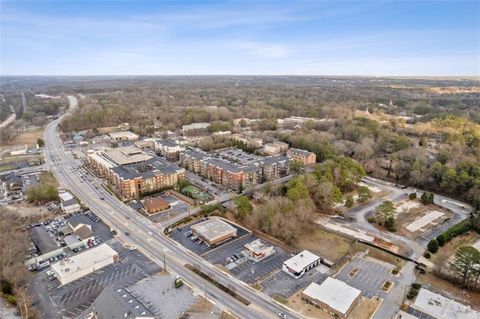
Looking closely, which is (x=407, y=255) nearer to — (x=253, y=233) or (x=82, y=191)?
(x=253, y=233)

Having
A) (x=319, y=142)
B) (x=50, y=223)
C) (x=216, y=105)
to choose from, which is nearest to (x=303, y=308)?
(x=50, y=223)

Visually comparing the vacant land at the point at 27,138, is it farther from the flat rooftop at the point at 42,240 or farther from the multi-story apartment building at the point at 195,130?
the flat rooftop at the point at 42,240

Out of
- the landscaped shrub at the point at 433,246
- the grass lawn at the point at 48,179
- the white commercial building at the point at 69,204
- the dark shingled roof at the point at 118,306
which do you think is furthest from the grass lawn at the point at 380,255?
the grass lawn at the point at 48,179

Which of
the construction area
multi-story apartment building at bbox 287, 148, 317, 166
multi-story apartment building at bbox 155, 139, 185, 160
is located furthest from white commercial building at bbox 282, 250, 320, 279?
multi-story apartment building at bbox 155, 139, 185, 160

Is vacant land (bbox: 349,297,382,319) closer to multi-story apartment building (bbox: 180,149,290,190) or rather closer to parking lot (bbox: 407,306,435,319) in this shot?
parking lot (bbox: 407,306,435,319)

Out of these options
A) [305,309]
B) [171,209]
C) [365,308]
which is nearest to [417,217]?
[365,308]

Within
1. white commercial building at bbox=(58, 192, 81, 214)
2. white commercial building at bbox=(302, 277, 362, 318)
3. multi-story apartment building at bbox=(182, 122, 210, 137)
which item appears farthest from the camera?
multi-story apartment building at bbox=(182, 122, 210, 137)
